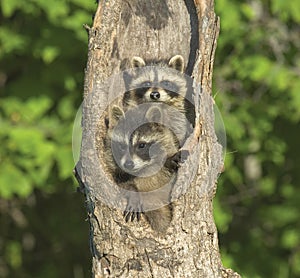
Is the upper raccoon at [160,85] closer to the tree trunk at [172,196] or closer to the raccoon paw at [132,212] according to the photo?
the tree trunk at [172,196]

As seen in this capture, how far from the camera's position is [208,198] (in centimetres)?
445

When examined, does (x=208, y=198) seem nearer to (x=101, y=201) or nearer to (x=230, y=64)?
(x=101, y=201)

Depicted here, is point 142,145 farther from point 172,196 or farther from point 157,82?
point 157,82

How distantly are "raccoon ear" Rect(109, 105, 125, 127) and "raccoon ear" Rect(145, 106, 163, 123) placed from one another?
0.76 feet

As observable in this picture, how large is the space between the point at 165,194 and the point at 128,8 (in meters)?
1.46

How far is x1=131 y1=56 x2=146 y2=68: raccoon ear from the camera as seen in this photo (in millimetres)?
5117

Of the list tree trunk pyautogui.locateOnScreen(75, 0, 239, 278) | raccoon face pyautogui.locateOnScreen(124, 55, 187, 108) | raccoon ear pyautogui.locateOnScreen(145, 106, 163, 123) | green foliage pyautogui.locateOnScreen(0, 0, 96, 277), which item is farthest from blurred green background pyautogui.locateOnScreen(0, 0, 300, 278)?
tree trunk pyautogui.locateOnScreen(75, 0, 239, 278)

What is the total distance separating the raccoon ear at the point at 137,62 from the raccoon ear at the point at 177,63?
8.3 inches

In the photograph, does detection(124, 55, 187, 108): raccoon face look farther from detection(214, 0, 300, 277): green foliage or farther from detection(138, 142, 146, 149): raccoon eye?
detection(214, 0, 300, 277): green foliage

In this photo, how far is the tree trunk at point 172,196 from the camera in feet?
14.1

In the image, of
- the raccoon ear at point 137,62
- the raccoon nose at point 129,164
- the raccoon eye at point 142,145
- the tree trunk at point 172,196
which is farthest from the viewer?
the raccoon ear at point 137,62

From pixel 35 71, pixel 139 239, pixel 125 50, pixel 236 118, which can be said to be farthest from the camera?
pixel 35 71

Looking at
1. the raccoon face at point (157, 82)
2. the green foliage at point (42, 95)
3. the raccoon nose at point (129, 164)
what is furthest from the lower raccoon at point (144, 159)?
the green foliage at point (42, 95)


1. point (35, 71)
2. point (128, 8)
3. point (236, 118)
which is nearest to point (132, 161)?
point (128, 8)
